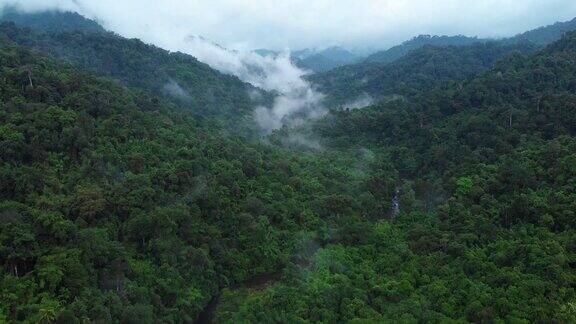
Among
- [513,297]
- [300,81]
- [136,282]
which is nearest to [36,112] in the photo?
[136,282]

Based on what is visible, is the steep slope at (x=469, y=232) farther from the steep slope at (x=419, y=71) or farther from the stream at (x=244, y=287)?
the steep slope at (x=419, y=71)

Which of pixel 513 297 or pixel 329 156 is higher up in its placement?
pixel 329 156

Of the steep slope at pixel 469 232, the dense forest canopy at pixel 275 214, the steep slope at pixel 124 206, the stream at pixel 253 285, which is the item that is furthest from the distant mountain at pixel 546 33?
the stream at pixel 253 285

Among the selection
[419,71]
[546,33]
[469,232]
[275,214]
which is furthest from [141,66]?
[546,33]

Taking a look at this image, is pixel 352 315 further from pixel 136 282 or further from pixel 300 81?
pixel 300 81

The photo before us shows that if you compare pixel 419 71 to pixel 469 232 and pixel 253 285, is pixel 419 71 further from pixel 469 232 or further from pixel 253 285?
pixel 253 285

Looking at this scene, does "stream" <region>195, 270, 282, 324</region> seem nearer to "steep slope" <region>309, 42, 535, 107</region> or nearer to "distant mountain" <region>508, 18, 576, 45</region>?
"steep slope" <region>309, 42, 535, 107</region>
